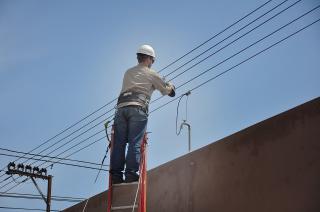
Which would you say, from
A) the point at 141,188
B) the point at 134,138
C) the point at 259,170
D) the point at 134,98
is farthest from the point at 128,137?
the point at 259,170

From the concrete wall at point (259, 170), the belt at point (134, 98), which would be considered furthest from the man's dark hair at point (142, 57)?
the concrete wall at point (259, 170)

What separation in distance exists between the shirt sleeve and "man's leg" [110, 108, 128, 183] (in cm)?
61

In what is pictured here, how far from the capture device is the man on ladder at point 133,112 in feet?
20.9

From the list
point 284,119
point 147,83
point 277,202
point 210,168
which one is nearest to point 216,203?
point 210,168

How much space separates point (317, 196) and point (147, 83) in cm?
283

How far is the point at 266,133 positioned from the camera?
615 cm

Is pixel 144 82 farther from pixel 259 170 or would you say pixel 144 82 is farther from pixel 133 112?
pixel 259 170

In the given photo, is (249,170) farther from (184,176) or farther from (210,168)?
(184,176)

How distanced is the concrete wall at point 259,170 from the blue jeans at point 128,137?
3.71 ft

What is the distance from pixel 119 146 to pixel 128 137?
0.18 m

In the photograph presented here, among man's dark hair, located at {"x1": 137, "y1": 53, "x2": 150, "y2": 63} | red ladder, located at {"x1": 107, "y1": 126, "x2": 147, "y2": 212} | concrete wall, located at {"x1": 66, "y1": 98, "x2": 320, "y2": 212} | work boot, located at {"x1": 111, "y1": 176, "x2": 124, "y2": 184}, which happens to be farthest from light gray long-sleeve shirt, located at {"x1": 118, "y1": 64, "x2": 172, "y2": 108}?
concrete wall, located at {"x1": 66, "y1": 98, "x2": 320, "y2": 212}

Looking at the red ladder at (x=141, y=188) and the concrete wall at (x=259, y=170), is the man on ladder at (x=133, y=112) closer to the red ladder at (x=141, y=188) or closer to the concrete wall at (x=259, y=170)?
the red ladder at (x=141, y=188)

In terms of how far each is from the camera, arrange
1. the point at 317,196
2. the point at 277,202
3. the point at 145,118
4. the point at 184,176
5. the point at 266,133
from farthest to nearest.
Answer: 1. the point at 184,176
2. the point at 145,118
3. the point at 266,133
4. the point at 277,202
5. the point at 317,196

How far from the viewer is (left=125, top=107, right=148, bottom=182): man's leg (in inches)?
248
